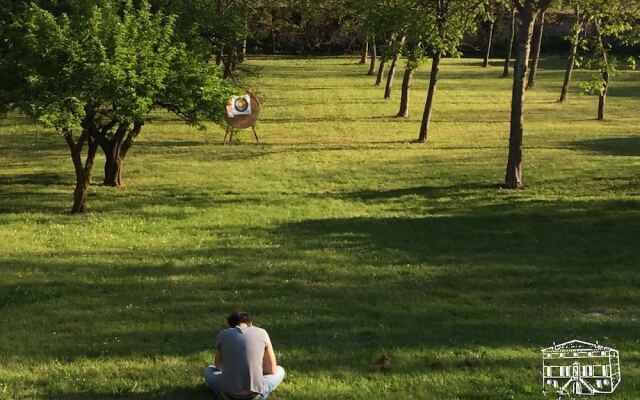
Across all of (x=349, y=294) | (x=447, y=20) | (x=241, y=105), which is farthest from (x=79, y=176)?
(x=241, y=105)

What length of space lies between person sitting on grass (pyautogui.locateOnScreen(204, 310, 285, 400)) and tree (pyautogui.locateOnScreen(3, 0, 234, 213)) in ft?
34.5

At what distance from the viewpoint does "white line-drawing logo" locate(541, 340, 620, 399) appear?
25.2 ft

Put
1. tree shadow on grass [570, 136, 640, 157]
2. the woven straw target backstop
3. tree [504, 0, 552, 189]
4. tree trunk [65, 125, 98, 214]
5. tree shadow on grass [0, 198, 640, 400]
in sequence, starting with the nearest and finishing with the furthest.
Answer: tree shadow on grass [0, 198, 640, 400], tree trunk [65, 125, 98, 214], tree [504, 0, 552, 189], tree shadow on grass [570, 136, 640, 157], the woven straw target backstop

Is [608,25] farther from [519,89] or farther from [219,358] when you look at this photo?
[219,358]

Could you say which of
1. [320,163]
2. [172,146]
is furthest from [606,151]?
[172,146]

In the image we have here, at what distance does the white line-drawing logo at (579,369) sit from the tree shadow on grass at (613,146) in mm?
21640

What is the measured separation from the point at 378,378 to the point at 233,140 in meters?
25.6

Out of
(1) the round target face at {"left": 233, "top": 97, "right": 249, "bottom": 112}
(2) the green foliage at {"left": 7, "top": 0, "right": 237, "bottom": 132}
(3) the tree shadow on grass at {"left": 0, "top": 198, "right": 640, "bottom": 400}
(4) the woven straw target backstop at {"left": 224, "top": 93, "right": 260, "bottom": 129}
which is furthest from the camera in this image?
(1) the round target face at {"left": 233, "top": 97, "right": 249, "bottom": 112}

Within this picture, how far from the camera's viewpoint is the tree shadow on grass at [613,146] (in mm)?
29125

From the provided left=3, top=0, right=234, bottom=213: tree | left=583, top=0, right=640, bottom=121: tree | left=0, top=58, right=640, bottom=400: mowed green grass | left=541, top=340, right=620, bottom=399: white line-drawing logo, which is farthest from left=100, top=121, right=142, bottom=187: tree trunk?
left=541, top=340, right=620, bottom=399: white line-drawing logo

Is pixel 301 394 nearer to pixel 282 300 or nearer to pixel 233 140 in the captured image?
pixel 282 300

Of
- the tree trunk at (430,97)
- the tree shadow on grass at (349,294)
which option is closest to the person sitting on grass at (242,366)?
the tree shadow on grass at (349,294)

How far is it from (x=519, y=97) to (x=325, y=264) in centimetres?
1059

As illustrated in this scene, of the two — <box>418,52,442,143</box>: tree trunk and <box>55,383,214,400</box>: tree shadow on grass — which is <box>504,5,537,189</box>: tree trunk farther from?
<box>55,383,214,400</box>: tree shadow on grass
